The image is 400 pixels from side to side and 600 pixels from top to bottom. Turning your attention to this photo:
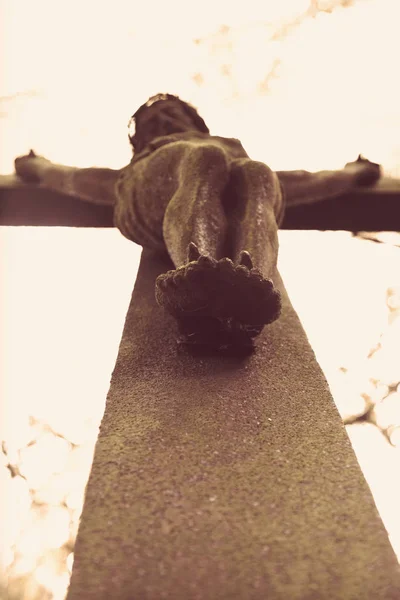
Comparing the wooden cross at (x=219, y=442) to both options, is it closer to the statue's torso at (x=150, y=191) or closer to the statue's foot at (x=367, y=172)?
the statue's torso at (x=150, y=191)

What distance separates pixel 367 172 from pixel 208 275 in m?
2.69

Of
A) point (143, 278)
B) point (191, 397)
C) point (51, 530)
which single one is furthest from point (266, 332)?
point (51, 530)

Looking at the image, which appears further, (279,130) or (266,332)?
(279,130)

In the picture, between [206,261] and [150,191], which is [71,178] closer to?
[150,191]

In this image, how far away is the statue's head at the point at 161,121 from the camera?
349cm

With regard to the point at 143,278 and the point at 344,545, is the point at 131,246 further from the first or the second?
the point at 344,545

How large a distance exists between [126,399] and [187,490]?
1.66ft

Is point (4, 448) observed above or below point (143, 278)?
below

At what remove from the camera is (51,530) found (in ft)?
12.9

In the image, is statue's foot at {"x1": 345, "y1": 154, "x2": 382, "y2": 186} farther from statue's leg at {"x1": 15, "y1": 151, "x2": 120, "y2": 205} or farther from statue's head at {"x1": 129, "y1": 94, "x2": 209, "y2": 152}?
statue's leg at {"x1": 15, "y1": 151, "x2": 120, "y2": 205}

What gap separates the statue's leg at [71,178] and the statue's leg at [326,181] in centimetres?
105

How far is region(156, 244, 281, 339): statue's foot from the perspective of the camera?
1.56 meters

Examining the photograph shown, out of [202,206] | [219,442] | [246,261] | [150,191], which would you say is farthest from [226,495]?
[150,191]

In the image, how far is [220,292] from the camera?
1597 millimetres
